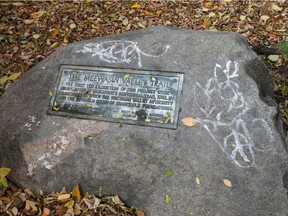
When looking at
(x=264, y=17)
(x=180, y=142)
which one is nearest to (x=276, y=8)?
(x=264, y=17)

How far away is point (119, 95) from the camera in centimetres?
279

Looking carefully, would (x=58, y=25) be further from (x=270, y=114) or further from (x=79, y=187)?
(x=270, y=114)

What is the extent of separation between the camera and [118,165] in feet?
8.48

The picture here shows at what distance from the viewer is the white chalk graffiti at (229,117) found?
8.11ft

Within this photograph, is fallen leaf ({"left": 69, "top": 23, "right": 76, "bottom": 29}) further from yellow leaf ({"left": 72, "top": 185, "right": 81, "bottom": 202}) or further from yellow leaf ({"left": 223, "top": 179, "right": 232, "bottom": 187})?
yellow leaf ({"left": 223, "top": 179, "right": 232, "bottom": 187})

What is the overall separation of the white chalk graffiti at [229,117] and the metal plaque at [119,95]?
0.77 ft

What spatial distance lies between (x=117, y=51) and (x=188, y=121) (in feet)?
3.05

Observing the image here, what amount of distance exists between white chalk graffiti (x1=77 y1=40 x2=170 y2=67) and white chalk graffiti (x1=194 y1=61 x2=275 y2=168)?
530mm

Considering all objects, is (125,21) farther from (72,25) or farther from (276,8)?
(276,8)

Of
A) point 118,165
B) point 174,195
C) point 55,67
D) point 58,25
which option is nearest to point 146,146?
point 118,165

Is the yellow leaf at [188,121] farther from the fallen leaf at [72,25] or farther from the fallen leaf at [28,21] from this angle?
the fallen leaf at [28,21]

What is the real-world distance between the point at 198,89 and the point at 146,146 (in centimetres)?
61

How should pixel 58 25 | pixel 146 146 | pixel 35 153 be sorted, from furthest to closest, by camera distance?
1. pixel 58 25
2. pixel 35 153
3. pixel 146 146

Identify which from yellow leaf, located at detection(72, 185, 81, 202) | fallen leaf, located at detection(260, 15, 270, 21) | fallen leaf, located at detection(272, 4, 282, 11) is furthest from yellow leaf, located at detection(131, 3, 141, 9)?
yellow leaf, located at detection(72, 185, 81, 202)
